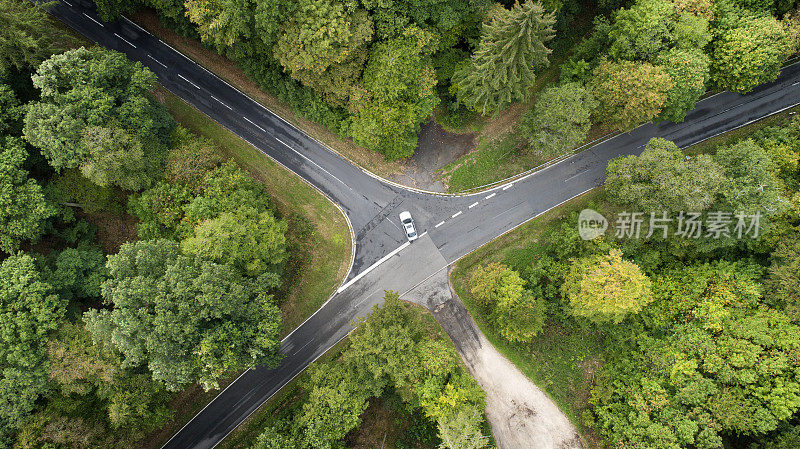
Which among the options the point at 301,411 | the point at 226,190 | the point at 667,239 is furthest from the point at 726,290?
the point at 226,190

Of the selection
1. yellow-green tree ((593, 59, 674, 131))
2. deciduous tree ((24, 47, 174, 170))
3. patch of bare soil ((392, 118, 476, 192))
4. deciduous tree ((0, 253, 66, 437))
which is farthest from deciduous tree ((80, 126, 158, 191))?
yellow-green tree ((593, 59, 674, 131))

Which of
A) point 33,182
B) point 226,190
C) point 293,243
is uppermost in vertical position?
point 226,190

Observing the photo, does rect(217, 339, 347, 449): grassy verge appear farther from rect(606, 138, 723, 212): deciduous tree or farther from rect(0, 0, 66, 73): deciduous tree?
rect(0, 0, 66, 73): deciduous tree

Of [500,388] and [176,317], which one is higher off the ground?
[500,388]

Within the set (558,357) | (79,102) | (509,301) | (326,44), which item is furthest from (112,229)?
(558,357)

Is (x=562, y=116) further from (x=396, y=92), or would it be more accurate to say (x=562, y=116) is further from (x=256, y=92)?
(x=256, y=92)

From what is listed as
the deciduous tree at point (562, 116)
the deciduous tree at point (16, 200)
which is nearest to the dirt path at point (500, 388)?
the deciduous tree at point (562, 116)

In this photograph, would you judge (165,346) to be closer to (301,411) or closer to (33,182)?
(301,411)
